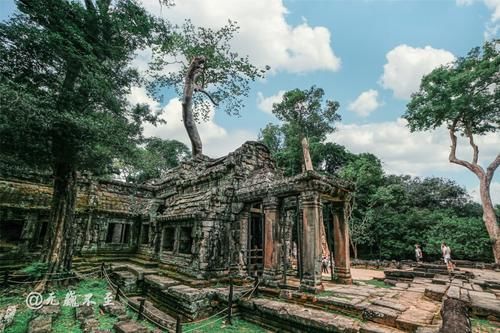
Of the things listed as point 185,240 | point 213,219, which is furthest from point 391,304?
point 185,240

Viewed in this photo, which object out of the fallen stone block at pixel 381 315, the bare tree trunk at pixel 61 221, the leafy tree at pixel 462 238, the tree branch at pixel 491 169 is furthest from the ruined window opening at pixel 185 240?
the tree branch at pixel 491 169

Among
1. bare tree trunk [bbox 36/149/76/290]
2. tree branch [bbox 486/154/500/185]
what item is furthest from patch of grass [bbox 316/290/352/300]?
tree branch [bbox 486/154/500/185]

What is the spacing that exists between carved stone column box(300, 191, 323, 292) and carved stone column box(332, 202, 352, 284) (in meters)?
1.77

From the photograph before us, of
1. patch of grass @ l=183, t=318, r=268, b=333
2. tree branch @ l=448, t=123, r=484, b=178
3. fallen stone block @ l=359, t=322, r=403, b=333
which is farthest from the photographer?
tree branch @ l=448, t=123, r=484, b=178

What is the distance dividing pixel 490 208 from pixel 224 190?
60.7ft

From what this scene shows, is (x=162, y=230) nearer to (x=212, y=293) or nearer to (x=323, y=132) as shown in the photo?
(x=212, y=293)

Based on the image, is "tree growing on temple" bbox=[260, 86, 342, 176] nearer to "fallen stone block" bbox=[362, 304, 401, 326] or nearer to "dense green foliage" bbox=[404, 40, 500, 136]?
"dense green foliage" bbox=[404, 40, 500, 136]

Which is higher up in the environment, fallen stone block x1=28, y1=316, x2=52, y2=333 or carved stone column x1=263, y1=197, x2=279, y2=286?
carved stone column x1=263, y1=197, x2=279, y2=286

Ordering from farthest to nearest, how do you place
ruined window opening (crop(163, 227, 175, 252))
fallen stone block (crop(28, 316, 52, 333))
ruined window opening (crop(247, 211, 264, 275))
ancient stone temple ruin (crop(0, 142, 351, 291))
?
ruined window opening (crop(163, 227, 175, 252))
ruined window opening (crop(247, 211, 264, 275))
ancient stone temple ruin (crop(0, 142, 351, 291))
fallen stone block (crop(28, 316, 52, 333))

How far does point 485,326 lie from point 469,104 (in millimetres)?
18048

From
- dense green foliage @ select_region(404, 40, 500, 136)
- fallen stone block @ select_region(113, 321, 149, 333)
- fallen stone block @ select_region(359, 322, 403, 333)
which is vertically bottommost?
fallen stone block @ select_region(113, 321, 149, 333)

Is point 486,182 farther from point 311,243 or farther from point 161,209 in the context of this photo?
point 161,209

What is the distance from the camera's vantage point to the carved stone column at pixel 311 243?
6.48 meters

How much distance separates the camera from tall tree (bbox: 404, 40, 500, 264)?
51.3 feet
